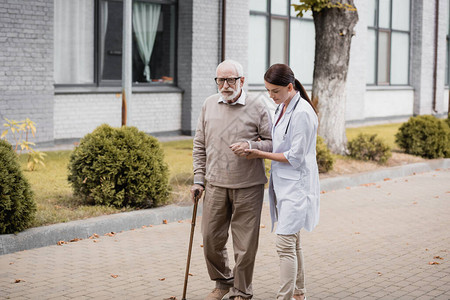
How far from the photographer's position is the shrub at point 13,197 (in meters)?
7.27

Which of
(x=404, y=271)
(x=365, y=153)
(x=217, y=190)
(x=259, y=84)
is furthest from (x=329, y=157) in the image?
(x=259, y=84)

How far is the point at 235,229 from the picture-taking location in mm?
5828

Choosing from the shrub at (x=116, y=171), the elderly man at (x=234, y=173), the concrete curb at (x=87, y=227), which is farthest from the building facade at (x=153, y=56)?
the elderly man at (x=234, y=173)

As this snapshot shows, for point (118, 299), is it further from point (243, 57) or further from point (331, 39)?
point (243, 57)

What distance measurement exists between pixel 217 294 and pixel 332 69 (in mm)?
9031

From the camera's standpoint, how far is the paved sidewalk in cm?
628

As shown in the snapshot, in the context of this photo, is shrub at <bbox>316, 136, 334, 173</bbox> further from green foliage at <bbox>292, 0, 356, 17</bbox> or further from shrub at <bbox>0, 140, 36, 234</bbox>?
shrub at <bbox>0, 140, 36, 234</bbox>

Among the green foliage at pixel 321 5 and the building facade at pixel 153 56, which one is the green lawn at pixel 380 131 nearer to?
the building facade at pixel 153 56

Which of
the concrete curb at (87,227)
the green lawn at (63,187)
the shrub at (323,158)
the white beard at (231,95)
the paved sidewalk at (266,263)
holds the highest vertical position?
the white beard at (231,95)

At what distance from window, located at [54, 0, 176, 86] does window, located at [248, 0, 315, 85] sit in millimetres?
3037

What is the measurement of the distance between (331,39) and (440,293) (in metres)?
→ 8.50

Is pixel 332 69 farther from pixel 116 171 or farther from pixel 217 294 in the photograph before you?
pixel 217 294

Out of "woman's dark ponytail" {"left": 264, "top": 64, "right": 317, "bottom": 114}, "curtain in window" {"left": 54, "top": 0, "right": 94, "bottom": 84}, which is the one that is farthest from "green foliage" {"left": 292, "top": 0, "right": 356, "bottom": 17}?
"woman's dark ponytail" {"left": 264, "top": 64, "right": 317, "bottom": 114}

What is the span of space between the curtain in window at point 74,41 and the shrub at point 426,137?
22.3ft
